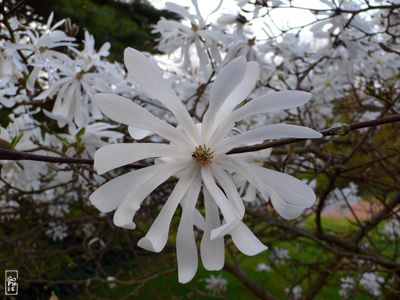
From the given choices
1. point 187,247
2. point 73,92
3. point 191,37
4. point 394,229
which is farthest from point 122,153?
point 394,229

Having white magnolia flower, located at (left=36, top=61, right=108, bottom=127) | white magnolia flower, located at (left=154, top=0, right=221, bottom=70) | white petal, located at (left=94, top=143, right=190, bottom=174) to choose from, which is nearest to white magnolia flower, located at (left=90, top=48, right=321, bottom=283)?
white petal, located at (left=94, top=143, right=190, bottom=174)

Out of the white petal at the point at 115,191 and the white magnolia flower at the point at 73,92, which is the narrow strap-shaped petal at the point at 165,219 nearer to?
the white petal at the point at 115,191

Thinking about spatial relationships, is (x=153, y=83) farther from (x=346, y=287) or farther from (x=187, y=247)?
(x=346, y=287)

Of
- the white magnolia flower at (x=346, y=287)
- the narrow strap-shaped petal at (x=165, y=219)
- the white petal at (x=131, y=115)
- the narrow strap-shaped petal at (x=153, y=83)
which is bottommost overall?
the narrow strap-shaped petal at (x=165, y=219)

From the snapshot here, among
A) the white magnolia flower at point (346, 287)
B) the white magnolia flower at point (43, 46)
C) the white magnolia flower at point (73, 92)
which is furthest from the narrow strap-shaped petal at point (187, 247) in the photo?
the white magnolia flower at point (346, 287)

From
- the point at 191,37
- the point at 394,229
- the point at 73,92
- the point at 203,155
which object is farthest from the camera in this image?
the point at 394,229

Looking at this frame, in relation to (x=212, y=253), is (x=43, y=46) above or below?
above

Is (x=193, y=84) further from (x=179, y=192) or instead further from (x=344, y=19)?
(x=179, y=192)

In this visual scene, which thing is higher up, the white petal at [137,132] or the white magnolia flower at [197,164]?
the white petal at [137,132]
